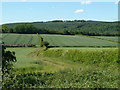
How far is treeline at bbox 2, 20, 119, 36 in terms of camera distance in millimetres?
72188

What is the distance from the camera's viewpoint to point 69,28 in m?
105

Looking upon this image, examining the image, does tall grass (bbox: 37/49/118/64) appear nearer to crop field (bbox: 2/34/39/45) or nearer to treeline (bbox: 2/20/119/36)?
Answer: crop field (bbox: 2/34/39/45)

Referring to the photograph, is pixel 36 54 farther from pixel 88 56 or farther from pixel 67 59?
pixel 88 56

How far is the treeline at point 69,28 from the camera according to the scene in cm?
7219

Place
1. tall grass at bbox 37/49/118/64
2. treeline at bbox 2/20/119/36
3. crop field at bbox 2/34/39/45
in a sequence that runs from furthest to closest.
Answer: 1. treeline at bbox 2/20/119/36
2. crop field at bbox 2/34/39/45
3. tall grass at bbox 37/49/118/64

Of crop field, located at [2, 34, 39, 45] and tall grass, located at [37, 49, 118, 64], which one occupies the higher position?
tall grass, located at [37, 49, 118, 64]

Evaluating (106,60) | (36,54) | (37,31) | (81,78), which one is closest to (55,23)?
(37,31)

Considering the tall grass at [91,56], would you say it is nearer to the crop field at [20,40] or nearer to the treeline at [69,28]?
the crop field at [20,40]

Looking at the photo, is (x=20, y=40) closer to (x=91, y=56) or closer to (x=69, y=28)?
(x=91, y=56)

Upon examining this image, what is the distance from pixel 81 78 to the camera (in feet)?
40.2

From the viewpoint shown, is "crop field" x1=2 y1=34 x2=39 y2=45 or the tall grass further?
"crop field" x1=2 y1=34 x2=39 y2=45

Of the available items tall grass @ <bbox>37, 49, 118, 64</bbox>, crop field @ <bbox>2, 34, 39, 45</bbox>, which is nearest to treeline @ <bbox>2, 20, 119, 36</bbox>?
crop field @ <bbox>2, 34, 39, 45</bbox>

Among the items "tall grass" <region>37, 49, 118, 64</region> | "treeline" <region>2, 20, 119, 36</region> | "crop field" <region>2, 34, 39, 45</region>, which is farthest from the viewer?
"treeline" <region>2, 20, 119, 36</region>

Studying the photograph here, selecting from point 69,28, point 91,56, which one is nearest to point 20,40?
point 91,56
